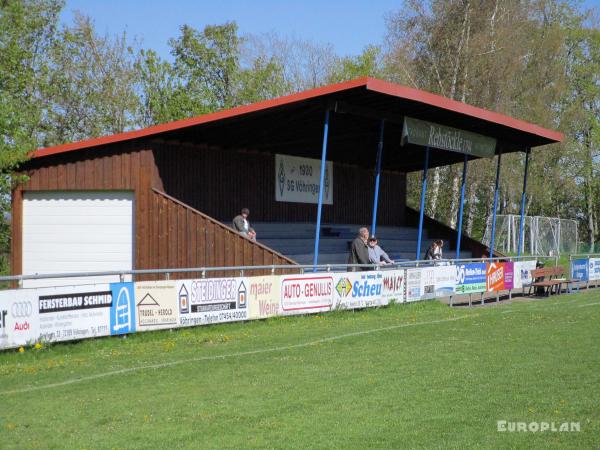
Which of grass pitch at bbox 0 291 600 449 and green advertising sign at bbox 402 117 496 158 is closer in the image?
grass pitch at bbox 0 291 600 449

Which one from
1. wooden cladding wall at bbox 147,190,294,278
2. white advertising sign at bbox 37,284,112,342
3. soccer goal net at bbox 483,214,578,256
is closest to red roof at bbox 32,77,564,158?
wooden cladding wall at bbox 147,190,294,278

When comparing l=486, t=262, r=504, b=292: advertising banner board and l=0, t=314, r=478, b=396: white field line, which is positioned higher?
l=486, t=262, r=504, b=292: advertising banner board

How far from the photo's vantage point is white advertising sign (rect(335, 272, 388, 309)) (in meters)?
18.6

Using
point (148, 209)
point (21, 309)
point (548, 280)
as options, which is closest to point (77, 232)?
point (148, 209)

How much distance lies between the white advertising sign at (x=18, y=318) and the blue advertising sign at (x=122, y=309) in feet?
4.68

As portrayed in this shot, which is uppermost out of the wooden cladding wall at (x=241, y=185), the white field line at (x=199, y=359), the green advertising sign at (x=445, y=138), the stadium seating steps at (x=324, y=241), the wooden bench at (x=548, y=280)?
the green advertising sign at (x=445, y=138)

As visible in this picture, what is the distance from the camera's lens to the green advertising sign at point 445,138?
2370cm

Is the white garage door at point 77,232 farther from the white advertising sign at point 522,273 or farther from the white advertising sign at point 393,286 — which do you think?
the white advertising sign at point 522,273

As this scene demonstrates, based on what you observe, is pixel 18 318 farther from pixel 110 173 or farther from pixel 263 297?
pixel 110 173

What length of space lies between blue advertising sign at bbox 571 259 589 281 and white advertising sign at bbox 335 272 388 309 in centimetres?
1078

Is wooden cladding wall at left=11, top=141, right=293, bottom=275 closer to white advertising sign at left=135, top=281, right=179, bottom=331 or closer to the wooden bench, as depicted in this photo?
white advertising sign at left=135, top=281, right=179, bottom=331

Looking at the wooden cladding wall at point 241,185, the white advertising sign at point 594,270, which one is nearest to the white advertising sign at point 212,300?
the wooden cladding wall at point 241,185

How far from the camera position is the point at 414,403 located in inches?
340

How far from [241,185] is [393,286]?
27.6ft
